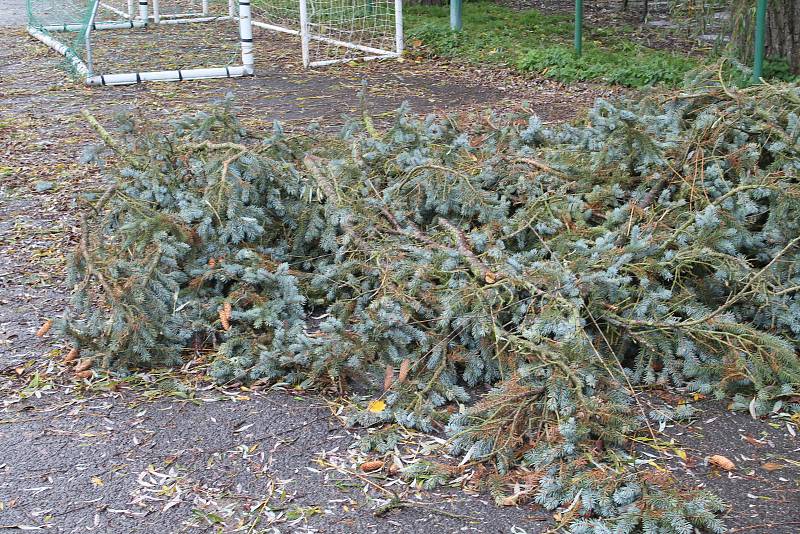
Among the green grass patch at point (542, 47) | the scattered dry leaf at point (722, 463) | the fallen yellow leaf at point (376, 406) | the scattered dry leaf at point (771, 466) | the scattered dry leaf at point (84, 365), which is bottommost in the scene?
the scattered dry leaf at point (771, 466)

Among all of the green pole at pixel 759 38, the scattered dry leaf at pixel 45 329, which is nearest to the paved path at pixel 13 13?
the green pole at pixel 759 38

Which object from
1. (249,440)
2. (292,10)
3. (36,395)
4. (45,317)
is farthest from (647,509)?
(292,10)

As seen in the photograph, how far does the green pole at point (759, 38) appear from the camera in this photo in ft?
25.0

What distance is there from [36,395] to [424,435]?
138 centimetres

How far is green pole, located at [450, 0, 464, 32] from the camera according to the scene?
11.0 m

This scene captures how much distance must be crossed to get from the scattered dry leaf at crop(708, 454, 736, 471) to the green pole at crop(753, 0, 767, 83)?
5.40 metres

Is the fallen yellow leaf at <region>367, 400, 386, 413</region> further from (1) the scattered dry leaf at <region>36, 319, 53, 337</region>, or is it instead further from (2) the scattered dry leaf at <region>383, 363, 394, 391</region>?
(1) the scattered dry leaf at <region>36, 319, 53, 337</region>

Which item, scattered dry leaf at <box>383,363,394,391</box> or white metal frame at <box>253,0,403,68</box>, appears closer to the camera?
scattered dry leaf at <box>383,363,394,391</box>

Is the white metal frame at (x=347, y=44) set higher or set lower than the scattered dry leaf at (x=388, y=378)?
higher

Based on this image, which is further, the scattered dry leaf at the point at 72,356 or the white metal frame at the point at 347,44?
the white metal frame at the point at 347,44

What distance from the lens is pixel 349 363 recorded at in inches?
131

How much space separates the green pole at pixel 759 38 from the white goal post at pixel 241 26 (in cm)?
392

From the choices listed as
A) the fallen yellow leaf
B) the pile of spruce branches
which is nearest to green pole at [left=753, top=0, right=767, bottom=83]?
the pile of spruce branches

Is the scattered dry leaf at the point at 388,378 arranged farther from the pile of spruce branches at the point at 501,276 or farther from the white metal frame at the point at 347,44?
the white metal frame at the point at 347,44
